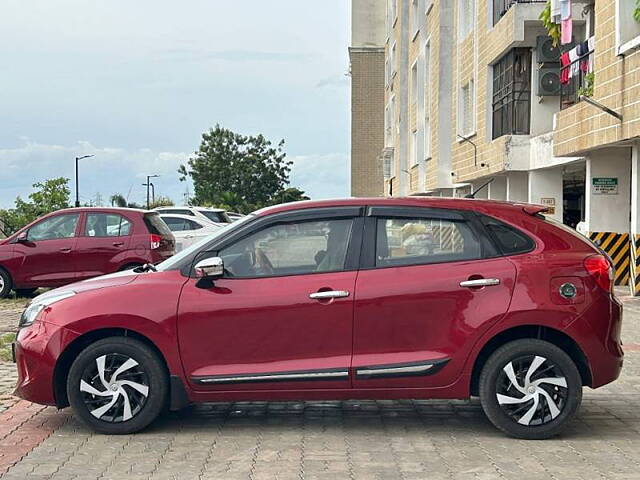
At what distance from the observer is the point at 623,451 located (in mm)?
6422

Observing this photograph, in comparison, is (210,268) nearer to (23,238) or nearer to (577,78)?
(23,238)

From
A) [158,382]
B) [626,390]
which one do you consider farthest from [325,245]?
[626,390]

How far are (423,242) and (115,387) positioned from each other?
7.93 ft

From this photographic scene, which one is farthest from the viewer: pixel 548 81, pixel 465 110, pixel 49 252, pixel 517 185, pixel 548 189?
pixel 465 110

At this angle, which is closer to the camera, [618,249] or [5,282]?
[5,282]

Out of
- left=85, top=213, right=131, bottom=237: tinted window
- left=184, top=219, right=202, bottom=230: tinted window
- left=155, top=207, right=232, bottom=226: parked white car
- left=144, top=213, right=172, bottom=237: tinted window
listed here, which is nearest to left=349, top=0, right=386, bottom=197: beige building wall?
left=155, top=207, right=232, bottom=226: parked white car

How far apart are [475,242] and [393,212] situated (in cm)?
63

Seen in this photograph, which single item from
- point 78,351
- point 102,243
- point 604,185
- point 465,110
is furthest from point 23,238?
point 465,110

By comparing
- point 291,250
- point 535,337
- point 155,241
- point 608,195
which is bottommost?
point 535,337

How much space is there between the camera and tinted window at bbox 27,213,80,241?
17234mm

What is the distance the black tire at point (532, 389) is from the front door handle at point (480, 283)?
46cm

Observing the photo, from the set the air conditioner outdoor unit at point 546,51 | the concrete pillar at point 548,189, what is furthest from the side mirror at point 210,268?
the concrete pillar at point 548,189

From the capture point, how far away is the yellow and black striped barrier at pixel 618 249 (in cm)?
2105

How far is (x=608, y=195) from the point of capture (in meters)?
21.0
